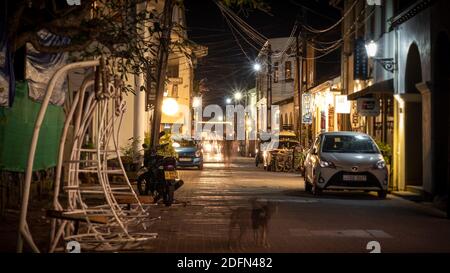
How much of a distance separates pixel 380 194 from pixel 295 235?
8.69m

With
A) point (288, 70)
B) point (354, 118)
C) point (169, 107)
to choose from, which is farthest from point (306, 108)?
point (288, 70)

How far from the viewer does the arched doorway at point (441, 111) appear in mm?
18203

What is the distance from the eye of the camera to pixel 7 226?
1225 centimetres

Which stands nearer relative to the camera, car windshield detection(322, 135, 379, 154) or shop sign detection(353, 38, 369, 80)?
car windshield detection(322, 135, 379, 154)

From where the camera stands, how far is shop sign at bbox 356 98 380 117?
24734 mm

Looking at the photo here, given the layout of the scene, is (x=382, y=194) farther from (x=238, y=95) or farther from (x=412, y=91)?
(x=238, y=95)

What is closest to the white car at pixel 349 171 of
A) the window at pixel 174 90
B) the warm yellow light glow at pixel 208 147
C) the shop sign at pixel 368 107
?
the shop sign at pixel 368 107

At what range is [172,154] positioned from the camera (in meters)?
21.0

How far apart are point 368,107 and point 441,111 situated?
6.43 meters

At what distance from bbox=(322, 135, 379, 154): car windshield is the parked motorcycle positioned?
18.5ft

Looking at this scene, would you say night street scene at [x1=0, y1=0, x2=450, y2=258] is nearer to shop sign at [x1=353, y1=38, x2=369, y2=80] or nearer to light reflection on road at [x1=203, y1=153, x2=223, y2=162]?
shop sign at [x1=353, y1=38, x2=369, y2=80]

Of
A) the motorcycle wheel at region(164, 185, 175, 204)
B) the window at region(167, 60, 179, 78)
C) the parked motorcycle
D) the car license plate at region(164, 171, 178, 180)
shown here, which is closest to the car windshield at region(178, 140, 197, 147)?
the window at region(167, 60, 179, 78)
